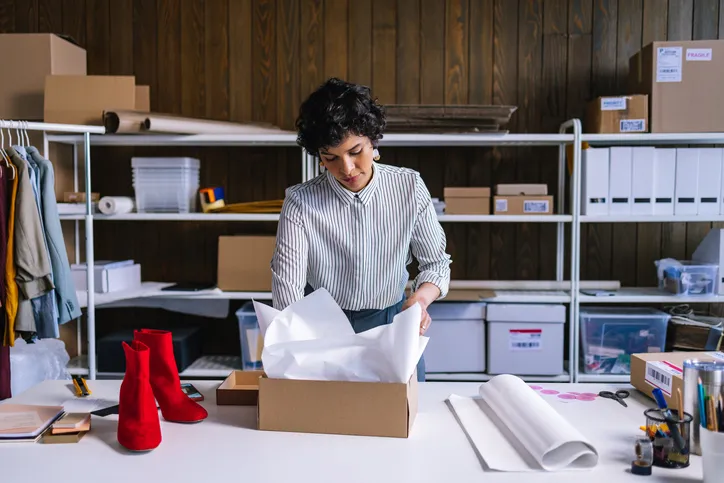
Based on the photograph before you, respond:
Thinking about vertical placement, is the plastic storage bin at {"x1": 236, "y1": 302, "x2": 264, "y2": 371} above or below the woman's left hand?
below

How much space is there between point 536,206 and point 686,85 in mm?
809

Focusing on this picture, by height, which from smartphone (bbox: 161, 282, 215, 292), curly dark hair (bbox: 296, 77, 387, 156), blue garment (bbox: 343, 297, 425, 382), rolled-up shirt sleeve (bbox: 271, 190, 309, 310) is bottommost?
smartphone (bbox: 161, 282, 215, 292)

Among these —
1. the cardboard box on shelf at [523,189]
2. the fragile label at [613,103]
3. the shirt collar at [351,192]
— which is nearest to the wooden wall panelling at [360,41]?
the cardboard box on shelf at [523,189]

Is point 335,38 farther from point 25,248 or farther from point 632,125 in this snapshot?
point 25,248

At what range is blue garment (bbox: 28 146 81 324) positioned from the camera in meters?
2.31

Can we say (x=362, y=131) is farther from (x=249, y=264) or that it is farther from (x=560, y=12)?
(x=560, y=12)

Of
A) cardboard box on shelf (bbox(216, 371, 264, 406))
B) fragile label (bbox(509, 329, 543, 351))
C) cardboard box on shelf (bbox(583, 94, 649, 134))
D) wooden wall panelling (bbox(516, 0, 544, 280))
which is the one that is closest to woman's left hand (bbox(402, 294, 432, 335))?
cardboard box on shelf (bbox(216, 371, 264, 406))

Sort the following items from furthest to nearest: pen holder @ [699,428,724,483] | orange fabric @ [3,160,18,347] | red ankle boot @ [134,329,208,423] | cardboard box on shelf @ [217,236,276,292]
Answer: cardboard box on shelf @ [217,236,276,292], orange fabric @ [3,160,18,347], red ankle boot @ [134,329,208,423], pen holder @ [699,428,724,483]

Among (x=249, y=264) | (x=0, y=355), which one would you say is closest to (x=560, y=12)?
(x=249, y=264)

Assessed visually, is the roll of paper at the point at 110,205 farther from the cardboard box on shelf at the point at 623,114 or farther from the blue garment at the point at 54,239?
the cardboard box on shelf at the point at 623,114

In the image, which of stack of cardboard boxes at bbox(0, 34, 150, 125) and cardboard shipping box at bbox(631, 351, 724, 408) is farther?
stack of cardboard boxes at bbox(0, 34, 150, 125)

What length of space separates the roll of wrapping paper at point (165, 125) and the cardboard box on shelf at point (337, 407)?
1.79 metres

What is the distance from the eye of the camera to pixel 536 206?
116 inches

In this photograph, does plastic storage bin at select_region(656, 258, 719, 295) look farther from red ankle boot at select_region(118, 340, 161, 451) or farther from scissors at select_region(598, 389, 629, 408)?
red ankle boot at select_region(118, 340, 161, 451)
